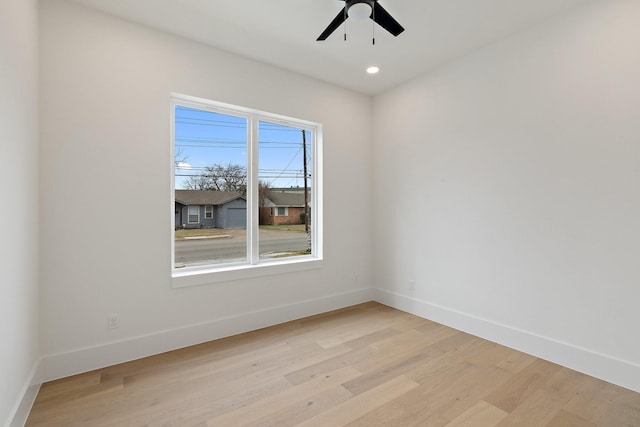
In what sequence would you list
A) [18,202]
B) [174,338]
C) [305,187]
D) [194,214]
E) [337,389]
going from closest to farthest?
[18,202]
[337,389]
[174,338]
[194,214]
[305,187]

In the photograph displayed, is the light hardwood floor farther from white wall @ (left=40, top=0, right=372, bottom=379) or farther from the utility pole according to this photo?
the utility pole

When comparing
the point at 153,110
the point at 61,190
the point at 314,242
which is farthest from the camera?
the point at 314,242

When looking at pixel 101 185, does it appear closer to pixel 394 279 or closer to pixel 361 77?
pixel 361 77

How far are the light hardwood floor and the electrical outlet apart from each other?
12.6 inches

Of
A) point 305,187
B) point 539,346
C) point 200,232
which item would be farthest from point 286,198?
point 539,346

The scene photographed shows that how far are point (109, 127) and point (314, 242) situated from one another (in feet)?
8.04

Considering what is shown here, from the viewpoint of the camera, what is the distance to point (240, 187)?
134 inches

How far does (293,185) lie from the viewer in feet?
12.6

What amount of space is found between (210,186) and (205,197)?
5.1 inches

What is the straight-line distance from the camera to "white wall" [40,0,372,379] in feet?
7.59

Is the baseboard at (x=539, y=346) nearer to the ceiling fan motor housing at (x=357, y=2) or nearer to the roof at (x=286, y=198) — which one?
the roof at (x=286, y=198)

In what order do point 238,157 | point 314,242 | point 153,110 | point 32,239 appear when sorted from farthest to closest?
point 314,242 < point 238,157 < point 153,110 < point 32,239

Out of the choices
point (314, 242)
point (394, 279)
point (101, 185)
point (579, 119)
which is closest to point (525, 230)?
point (579, 119)

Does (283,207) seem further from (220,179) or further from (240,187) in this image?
(220,179)
